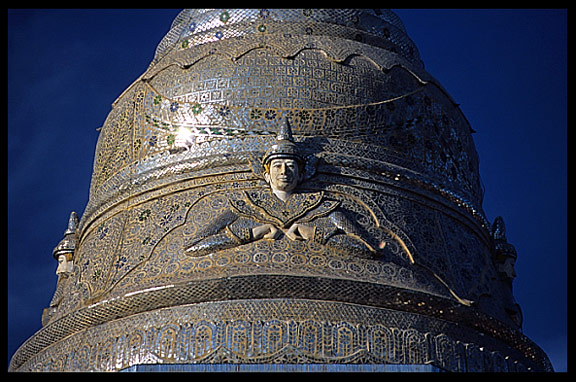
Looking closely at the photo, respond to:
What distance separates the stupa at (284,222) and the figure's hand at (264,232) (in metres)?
0.02

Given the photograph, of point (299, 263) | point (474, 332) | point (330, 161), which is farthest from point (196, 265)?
point (474, 332)

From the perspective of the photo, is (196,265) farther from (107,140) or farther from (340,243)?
(107,140)

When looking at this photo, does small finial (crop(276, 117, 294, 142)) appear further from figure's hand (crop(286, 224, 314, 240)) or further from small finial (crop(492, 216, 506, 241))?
small finial (crop(492, 216, 506, 241))

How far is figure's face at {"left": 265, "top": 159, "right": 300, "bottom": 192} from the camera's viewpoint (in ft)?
43.4

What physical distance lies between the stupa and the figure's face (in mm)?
14

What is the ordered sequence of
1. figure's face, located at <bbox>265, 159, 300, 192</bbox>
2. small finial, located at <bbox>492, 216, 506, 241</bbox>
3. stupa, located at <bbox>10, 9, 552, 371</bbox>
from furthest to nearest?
small finial, located at <bbox>492, 216, 506, 241</bbox> → figure's face, located at <bbox>265, 159, 300, 192</bbox> → stupa, located at <bbox>10, 9, 552, 371</bbox>

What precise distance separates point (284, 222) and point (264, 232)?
266mm

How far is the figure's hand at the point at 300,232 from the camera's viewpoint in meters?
12.9

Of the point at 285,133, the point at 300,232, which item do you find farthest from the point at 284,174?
the point at 300,232

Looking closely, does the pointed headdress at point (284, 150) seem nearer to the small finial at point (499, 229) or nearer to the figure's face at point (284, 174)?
the figure's face at point (284, 174)

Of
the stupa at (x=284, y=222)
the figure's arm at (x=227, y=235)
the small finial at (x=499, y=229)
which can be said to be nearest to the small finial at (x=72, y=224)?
the stupa at (x=284, y=222)

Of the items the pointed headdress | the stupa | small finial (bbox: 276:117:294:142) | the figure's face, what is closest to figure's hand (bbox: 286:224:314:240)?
the stupa

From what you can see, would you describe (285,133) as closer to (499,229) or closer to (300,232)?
(300,232)

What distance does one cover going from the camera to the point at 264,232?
1291cm
